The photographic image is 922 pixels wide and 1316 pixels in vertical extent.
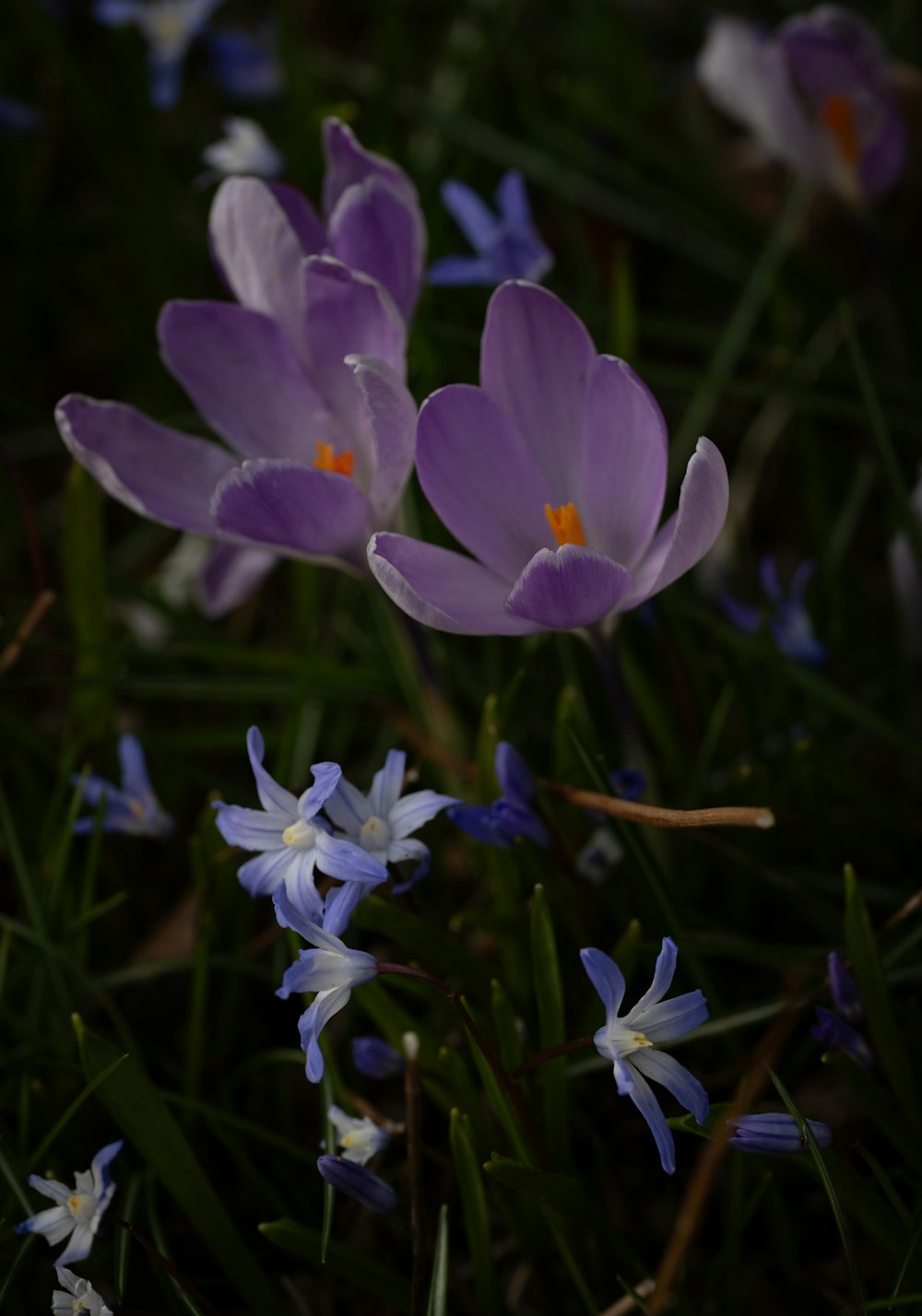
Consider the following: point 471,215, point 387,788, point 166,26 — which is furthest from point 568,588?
point 166,26

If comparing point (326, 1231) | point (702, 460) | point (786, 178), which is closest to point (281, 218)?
point (702, 460)

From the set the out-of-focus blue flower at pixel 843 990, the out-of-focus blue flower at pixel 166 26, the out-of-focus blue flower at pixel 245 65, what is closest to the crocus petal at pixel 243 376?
the out-of-focus blue flower at pixel 843 990

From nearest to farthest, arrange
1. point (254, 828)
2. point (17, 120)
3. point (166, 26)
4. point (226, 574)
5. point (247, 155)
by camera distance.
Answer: point (254, 828), point (226, 574), point (247, 155), point (166, 26), point (17, 120)

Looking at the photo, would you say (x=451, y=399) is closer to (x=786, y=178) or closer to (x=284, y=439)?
(x=284, y=439)

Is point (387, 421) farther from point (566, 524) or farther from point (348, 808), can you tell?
point (348, 808)

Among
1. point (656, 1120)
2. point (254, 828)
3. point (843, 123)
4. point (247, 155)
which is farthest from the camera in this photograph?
point (843, 123)

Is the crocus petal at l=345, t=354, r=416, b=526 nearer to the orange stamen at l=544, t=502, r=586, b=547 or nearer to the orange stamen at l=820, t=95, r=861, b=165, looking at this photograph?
the orange stamen at l=544, t=502, r=586, b=547
